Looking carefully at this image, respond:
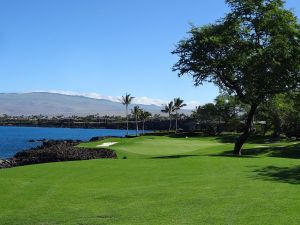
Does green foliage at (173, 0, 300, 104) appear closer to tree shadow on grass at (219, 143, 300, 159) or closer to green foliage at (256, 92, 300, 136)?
tree shadow on grass at (219, 143, 300, 159)

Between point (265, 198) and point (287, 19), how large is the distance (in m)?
22.8

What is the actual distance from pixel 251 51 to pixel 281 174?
52.0 feet

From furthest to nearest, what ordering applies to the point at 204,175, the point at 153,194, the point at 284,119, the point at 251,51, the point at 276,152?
1. the point at 284,119
2. the point at 276,152
3. the point at 251,51
4. the point at 204,175
5. the point at 153,194

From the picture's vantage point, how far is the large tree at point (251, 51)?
1363 inches

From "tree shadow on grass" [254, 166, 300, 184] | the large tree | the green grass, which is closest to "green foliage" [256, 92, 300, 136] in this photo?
the large tree

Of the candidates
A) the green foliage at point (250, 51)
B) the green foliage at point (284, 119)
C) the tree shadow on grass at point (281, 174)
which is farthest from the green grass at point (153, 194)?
the green foliage at point (284, 119)

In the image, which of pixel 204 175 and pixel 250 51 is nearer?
pixel 204 175

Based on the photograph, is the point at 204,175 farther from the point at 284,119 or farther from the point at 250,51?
the point at 284,119

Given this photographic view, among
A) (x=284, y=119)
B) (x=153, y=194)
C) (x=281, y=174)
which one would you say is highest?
(x=284, y=119)

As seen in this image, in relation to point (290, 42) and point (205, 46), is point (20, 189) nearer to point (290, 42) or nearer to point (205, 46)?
point (205, 46)

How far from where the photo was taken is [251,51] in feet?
117

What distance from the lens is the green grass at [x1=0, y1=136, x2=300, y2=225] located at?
41.3 feet

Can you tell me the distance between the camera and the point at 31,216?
13289mm

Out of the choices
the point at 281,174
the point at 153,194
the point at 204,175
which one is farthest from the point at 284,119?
the point at 153,194
